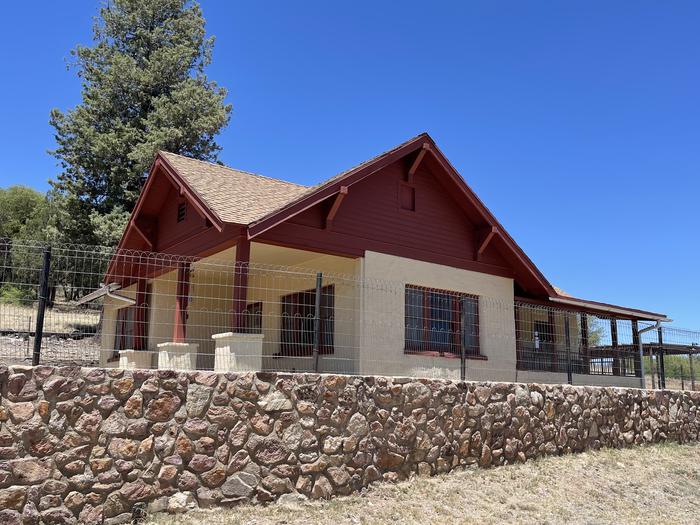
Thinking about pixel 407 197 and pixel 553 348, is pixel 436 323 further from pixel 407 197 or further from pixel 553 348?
pixel 553 348

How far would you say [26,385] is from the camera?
22.9 feet

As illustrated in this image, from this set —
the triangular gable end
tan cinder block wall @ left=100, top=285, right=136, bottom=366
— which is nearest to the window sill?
the triangular gable end

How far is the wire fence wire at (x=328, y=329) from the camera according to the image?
1072 centimetres

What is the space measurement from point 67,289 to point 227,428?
3.61 metres

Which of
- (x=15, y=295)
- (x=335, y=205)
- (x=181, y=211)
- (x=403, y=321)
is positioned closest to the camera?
(x=15, y=295)

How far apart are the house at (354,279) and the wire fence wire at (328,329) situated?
0.04m

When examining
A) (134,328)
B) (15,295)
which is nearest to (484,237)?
(134,328)

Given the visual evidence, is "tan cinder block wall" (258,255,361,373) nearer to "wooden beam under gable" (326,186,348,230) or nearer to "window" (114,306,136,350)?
"wooden beam under gable" (326,186,348,230)

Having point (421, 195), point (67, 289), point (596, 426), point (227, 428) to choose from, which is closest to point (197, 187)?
point (67, 289)

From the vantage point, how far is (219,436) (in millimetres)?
7957

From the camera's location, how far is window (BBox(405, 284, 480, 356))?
13680 mm

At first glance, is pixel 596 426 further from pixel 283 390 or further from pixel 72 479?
pixel 72 479

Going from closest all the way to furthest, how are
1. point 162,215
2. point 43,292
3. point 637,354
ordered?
1. point 43,292
2. point 162,215
3. point 637,354

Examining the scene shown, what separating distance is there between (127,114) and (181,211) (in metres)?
17.5
